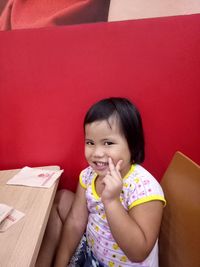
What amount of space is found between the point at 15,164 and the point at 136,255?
0.92 m

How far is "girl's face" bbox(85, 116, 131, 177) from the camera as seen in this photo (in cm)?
Result: 81

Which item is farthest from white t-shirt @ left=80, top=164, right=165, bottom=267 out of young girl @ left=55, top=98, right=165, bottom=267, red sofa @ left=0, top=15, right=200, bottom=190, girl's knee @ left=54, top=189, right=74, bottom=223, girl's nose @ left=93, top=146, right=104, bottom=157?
red sofa @ left=0, top=15, right=200, bottom=190

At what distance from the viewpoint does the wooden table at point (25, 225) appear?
0.63 m

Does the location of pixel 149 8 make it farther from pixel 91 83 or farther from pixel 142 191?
pixel 142 191

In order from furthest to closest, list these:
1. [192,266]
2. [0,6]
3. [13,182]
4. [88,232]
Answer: [0,6], [13,182], [88,232], [192,266]

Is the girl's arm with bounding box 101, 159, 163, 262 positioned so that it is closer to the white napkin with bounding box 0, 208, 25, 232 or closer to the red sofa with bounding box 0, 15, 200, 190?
→ the white napkin with bounding box 0, 208, 25, 232

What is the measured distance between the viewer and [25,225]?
0.77 meters

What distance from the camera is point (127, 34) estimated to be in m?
1.10

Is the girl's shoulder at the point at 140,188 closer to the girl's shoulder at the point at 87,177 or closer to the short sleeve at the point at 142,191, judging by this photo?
the short sleeve at the point at 142,191

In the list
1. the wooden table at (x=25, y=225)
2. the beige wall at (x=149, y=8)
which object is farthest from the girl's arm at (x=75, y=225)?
the beige wall at (x=149, y=8)

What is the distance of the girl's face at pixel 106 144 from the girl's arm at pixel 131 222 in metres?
0.08

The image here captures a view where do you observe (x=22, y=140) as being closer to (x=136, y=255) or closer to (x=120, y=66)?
(x=120, y=66)

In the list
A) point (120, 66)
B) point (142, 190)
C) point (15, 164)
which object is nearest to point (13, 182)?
point (15, 164)

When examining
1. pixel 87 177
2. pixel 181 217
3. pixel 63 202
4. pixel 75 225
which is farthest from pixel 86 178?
pixel 181 217
